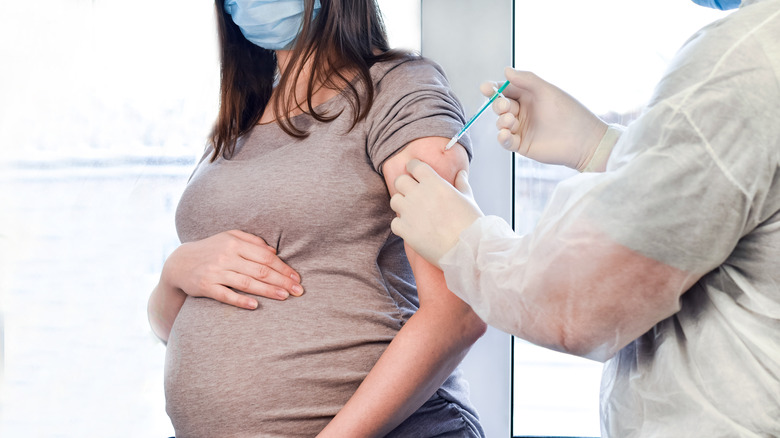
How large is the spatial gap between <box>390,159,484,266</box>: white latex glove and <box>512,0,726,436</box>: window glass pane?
0.74 m

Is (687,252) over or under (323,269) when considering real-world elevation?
over

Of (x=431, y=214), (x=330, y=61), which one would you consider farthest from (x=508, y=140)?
(x=330, y=61)

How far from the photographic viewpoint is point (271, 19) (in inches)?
42.5

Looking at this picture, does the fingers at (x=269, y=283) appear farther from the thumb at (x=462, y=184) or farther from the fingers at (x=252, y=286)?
the thumb at (x=462, y=184)

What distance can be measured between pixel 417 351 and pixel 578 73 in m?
0.88

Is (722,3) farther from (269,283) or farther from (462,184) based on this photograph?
(269,283)

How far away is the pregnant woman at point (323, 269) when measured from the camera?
885 mm

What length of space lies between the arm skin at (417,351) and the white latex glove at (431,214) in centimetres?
10

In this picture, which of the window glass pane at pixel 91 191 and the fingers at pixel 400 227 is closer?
the fingers at pixel 400 227

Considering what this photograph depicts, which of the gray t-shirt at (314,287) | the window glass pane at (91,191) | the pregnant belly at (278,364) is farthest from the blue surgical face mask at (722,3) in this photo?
the window glass pane at (91,191)

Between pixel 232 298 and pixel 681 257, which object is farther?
pixel 232 298

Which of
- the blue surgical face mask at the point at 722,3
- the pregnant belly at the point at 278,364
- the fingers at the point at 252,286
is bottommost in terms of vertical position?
the pregnant belly at the point at 278,364

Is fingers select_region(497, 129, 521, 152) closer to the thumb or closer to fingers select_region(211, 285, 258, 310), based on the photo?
the thumb

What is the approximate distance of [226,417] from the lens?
0.89m
